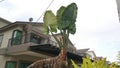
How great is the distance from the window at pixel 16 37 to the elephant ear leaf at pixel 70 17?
10.2 m

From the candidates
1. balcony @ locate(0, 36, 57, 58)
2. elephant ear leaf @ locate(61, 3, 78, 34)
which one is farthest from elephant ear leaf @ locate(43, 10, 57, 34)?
balcony @ locate(0, 36, 57, 58)

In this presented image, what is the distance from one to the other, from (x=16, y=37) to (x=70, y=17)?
1073 centimetres

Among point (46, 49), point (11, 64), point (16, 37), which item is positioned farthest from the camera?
point (16, 37)

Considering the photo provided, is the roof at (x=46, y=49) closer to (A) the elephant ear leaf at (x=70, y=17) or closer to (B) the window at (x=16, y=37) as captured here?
(B) the window at (x=16, y=37)

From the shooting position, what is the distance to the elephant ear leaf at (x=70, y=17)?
6523 mm

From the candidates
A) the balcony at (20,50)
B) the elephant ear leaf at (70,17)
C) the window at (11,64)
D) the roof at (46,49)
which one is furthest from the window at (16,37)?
the elephant ear leaf at (70,17)

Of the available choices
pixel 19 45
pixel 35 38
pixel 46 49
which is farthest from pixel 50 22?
pixel 35 38

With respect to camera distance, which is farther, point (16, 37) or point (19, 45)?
point (16, 37)

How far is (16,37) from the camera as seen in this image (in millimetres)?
16766

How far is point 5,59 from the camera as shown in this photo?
16.6m

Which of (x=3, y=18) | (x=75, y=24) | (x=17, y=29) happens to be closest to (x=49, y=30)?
(x=75, y=24)

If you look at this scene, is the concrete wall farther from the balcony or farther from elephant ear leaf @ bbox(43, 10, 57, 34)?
elephant ear leaf @ bbox(43, 10, 57, 34)

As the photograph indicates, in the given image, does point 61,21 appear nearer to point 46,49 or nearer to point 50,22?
point 50,22

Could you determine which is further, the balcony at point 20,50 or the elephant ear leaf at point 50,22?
the balcony at point 20,50
